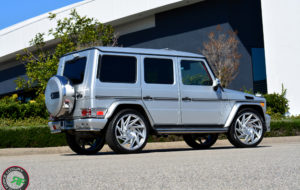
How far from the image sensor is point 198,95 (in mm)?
10469

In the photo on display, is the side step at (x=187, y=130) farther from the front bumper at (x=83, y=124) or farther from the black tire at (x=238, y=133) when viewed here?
the front bumper at (x=83, y=124)

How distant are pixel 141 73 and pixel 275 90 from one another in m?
11.9

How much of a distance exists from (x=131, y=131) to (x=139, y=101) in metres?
0.63

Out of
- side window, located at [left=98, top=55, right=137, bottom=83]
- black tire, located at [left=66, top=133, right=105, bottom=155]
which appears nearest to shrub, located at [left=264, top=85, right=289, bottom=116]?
black tire, located at [left=66, top=133, right=105, bottom=155]

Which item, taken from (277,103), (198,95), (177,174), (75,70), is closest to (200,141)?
(198,95)

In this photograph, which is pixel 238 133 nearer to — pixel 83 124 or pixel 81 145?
pixel 81 145

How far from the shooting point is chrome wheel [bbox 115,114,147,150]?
31.0ft

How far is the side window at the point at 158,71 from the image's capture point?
10.0 m

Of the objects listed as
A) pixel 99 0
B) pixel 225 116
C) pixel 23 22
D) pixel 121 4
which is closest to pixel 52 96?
pixel 225 116

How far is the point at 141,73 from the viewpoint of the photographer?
9883mm

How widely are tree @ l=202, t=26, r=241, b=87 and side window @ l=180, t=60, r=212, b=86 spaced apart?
11555 millimetres

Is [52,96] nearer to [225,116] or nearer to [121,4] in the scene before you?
[225,116]

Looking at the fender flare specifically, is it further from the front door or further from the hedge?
the hedge

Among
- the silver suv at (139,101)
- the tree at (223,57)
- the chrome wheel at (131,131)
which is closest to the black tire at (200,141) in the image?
the silver suv at (139,101)
